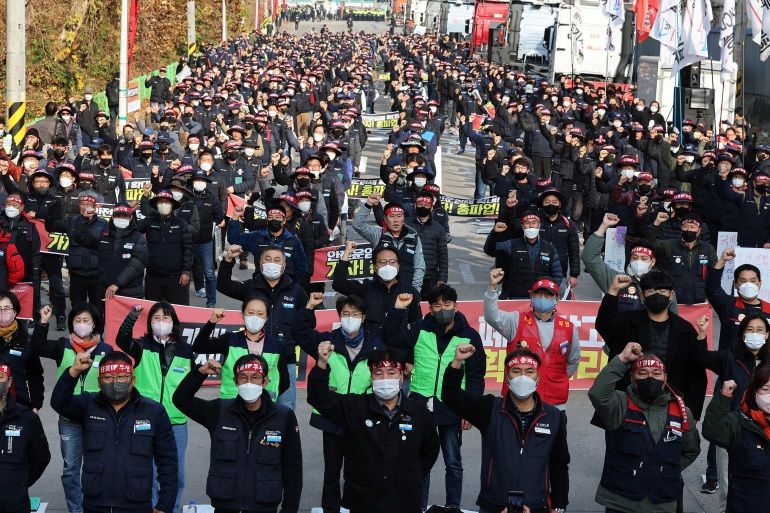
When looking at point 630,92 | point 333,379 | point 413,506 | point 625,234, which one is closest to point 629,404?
point 413,506

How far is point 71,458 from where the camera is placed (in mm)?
8961

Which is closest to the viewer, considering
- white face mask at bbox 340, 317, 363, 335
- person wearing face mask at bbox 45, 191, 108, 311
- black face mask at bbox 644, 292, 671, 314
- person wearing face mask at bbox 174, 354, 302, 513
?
person wearing face mask at bbox 174, 354, 302, 513

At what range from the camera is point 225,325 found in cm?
1263

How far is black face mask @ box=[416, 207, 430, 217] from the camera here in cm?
1279

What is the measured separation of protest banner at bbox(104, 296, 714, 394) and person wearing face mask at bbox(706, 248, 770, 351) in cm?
111

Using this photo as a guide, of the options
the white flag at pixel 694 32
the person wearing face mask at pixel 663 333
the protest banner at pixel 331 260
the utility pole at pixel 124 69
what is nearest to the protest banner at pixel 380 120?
the utility pole at pixel 124 69

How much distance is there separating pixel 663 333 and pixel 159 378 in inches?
127

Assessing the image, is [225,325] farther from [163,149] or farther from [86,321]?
[163,149]

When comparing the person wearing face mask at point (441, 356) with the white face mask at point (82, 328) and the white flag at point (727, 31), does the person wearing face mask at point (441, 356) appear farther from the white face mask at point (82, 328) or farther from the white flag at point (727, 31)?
the white flag at point (727, 31)

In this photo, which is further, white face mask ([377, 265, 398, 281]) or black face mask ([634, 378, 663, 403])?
white face mask ([377, 265, 398, 281])

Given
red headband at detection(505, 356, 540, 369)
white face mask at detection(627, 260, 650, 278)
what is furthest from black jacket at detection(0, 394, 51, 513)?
white face mask at detection(627, 260, 650, 278)

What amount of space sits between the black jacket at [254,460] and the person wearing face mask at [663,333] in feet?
7.90

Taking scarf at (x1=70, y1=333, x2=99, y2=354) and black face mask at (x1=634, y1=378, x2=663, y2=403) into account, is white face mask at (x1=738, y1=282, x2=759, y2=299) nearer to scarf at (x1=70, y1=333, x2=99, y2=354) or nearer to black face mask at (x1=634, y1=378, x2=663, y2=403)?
black face mask at (x1=634, y1=378, x2=663, y2=403)

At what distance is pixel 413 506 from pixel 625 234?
Answer: 809 cm
